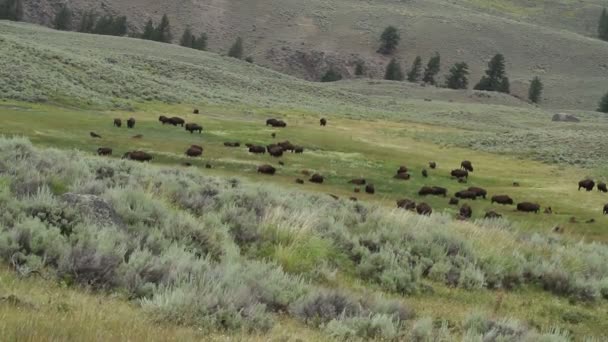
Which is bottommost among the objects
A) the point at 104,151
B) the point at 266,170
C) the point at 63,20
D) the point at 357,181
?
the point at 104,151

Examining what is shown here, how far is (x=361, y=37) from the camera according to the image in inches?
6668

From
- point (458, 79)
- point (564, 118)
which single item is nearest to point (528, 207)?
point (564, 118)

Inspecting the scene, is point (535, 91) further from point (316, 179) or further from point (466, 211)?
point (466, 211)

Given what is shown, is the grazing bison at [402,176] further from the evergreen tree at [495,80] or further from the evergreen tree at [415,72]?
the evergreen tree at [415,72]

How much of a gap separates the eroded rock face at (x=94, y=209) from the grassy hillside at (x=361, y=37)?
481ft

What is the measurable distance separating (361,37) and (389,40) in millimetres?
9778

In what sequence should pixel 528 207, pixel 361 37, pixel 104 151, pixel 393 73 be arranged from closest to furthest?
pixel 528 207
pixel 104 151
pixel 393 73
pixel 361 37

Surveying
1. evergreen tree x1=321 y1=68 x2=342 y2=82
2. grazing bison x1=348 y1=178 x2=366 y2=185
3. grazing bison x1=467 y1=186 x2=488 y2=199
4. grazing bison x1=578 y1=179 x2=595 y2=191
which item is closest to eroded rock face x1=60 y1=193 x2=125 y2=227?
grazing bison x1=348 y1=178 x2=366 y2=185

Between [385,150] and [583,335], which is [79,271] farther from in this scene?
[385,150]

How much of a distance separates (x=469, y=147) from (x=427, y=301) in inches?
1918

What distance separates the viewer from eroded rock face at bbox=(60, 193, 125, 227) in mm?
9289

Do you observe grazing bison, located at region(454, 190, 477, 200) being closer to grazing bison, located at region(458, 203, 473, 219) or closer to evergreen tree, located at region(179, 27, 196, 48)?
grazing bison, located at region(458, 203, 473, 219)

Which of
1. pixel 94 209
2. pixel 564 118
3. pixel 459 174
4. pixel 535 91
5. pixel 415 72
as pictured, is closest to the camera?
pixel 94 209

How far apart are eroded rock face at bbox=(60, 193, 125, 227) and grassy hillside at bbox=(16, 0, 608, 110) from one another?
146717 mm
